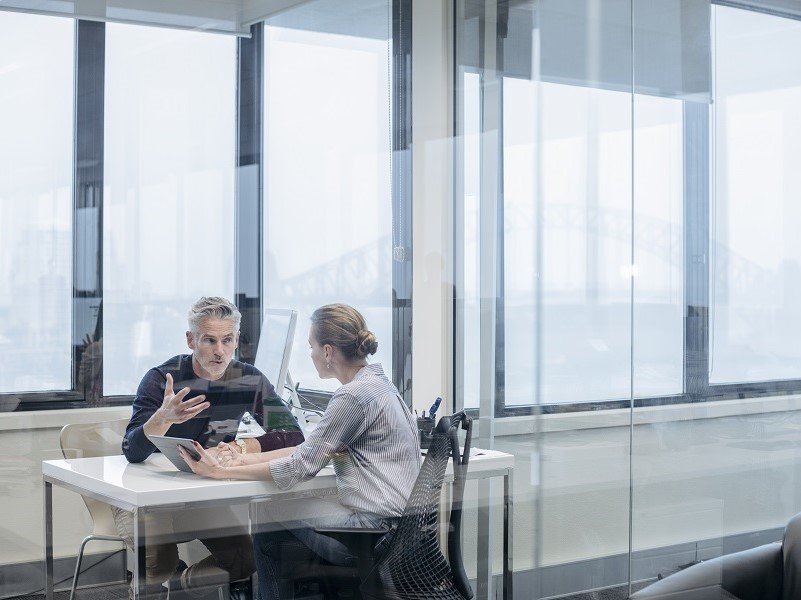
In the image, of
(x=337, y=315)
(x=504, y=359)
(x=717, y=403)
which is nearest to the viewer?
(x=717, y=403)

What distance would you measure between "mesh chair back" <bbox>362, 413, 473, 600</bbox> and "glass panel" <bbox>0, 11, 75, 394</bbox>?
1381 millimetres

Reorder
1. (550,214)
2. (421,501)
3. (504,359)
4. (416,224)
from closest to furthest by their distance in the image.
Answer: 1. (421,501)
2. (550,214)
3. (504,359)
4. (416,224)

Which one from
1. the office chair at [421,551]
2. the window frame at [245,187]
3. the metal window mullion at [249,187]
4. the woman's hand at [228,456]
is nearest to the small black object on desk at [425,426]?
the window frame at [245,187]

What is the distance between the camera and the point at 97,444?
3.59m

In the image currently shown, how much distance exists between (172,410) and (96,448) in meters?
0.36

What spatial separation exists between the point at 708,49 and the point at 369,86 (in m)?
1.57

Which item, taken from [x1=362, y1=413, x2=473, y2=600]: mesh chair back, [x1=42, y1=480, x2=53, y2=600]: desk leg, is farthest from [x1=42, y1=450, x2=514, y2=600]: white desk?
[x1=362, y1=413, x2=473, y2=600]: mesh chair back

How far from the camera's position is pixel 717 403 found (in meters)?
3.43

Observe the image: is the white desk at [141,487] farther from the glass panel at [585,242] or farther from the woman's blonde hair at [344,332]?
the glass panel at [585,242]

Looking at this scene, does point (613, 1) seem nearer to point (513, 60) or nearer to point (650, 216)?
point (513, 60)

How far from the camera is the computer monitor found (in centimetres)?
377

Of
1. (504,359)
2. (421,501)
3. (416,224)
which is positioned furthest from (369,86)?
(421,501)

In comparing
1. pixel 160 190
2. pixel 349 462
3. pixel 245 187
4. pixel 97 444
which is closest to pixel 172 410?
pixel 97 444

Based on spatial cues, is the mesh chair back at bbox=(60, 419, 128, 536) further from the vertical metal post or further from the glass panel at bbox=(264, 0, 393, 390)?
the vertical metal post
